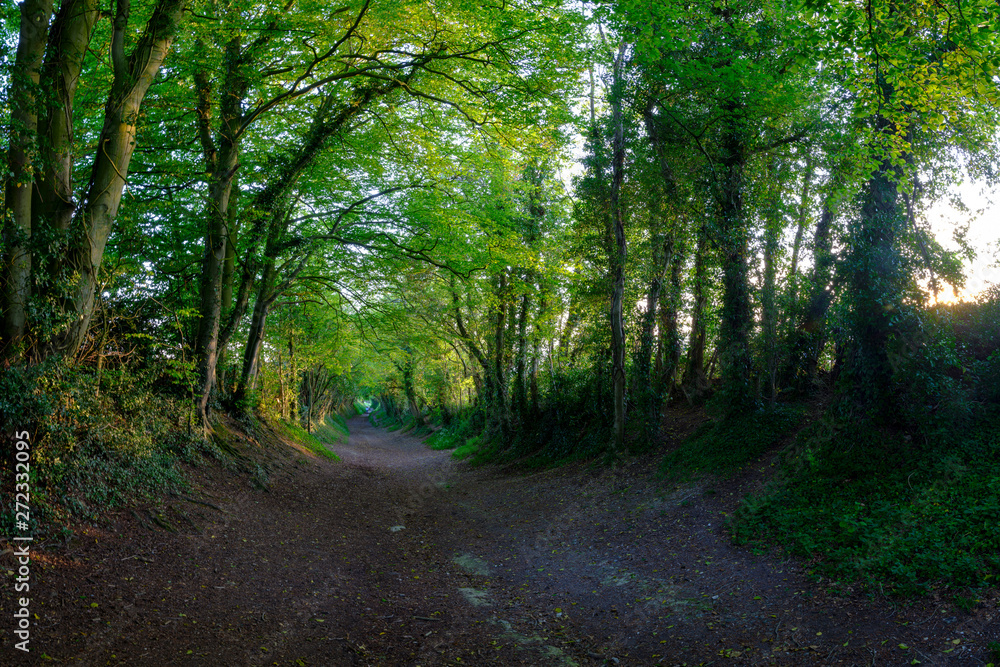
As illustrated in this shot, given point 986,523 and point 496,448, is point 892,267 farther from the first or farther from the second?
point 496,448

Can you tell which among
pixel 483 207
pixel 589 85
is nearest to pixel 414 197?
pixel 483 207

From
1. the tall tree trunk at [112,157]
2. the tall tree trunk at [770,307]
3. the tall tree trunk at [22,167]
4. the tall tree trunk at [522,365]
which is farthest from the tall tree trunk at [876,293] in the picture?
the tall tree trunk at [522,365]

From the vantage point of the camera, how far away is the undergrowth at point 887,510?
5.07 meters

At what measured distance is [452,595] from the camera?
700 cm

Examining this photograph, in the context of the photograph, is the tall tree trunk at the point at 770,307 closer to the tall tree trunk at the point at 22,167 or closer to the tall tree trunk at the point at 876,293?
the tall tree trunk at the point at 876,293

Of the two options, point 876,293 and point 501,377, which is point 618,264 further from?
point 501,377

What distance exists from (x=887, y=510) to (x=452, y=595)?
209 inches

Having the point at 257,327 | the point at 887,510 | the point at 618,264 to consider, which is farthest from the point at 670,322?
the point at 257,327

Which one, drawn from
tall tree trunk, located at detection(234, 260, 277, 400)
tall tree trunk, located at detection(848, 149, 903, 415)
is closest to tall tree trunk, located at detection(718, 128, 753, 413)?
tall tree trunk, located at detection(848, 149, 903, 415)

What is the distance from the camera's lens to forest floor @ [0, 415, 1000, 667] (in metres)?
4.54

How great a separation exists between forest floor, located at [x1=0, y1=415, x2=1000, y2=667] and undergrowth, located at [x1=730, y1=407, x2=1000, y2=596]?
320 mm

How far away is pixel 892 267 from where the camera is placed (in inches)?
309

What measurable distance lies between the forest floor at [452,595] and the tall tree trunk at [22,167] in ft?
9.13

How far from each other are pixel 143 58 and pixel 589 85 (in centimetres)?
1133
